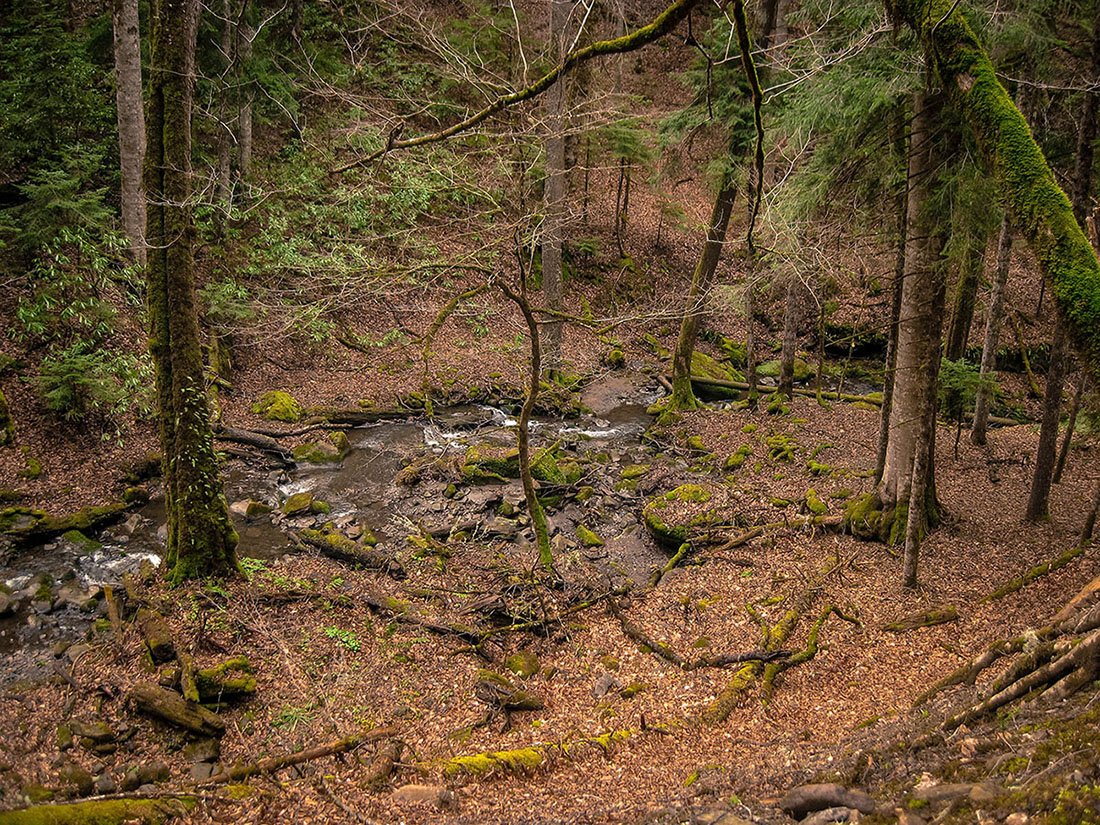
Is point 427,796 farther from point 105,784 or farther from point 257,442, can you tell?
point 257,442

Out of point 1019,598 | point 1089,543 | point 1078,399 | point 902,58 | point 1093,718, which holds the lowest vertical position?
point 1019,598

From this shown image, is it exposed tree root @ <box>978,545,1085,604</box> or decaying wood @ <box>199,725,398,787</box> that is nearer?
decaying wood @ <box>199,725,398,787</box>

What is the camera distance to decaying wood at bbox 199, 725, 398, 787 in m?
5.03

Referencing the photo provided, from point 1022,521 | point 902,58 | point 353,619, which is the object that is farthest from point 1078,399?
point 353,619

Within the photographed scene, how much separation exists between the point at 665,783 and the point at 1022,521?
747 centimetres

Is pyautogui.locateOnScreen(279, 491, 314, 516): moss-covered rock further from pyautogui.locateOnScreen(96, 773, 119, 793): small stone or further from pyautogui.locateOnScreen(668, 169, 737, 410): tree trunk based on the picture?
pyautogui.locateOnScreen(668, 169, 737, 410): tree trunk

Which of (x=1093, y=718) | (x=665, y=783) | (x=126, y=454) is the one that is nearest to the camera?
(x=1093, y=718)

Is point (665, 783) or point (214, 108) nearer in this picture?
point (665, 783)

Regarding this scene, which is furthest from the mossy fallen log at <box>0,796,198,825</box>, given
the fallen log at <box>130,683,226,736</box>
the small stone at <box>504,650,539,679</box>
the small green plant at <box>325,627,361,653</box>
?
the small stone at <box>504,650,539,679</box>

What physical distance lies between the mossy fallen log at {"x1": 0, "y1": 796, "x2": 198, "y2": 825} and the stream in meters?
2.95

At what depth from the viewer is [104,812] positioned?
407 centimetres

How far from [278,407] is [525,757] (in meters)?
11.2

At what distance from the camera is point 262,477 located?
12070mm

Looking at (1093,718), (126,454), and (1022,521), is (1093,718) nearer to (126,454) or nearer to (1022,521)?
(1022,521)
